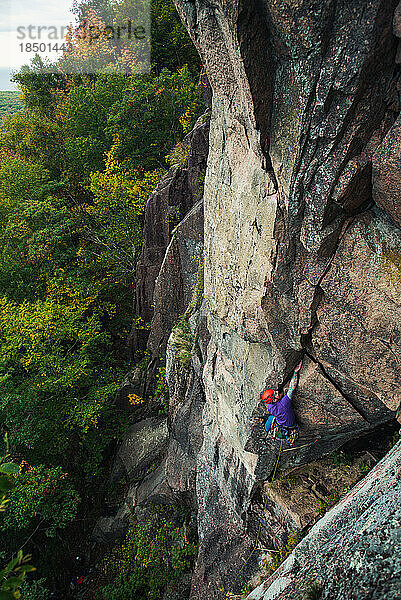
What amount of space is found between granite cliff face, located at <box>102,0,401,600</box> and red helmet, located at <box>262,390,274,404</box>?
0.21m

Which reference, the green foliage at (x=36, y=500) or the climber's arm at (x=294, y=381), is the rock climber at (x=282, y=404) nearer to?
the climber's arm at (x=294, y=381)

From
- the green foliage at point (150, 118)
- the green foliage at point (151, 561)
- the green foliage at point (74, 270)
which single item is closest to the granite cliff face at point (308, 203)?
the green foliage at point (151, 561)

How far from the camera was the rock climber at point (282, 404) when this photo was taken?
646 centimetres

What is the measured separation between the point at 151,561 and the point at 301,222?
1287 cm

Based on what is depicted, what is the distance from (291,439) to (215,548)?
4.89 metres

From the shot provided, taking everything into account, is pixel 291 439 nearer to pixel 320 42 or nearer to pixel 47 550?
pixel 320 42

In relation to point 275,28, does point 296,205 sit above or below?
below

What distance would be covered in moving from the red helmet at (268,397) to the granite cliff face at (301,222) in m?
0.21

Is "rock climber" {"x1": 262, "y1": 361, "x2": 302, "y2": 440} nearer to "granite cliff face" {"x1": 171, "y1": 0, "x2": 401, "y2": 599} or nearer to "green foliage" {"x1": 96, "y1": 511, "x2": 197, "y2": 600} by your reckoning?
"granite cliff face" {"x1": 171, "y1": 0, "x2": 401, "y2": 599}

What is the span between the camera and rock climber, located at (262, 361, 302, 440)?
6457 millimetres

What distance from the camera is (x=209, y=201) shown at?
300 inches

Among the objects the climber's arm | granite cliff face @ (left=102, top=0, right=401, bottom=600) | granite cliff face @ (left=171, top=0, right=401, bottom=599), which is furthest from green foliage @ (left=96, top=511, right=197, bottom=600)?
the climber's arm

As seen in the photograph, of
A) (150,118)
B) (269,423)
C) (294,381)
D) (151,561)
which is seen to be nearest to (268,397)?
(294,381)

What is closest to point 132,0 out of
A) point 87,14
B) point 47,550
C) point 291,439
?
point 87,14
